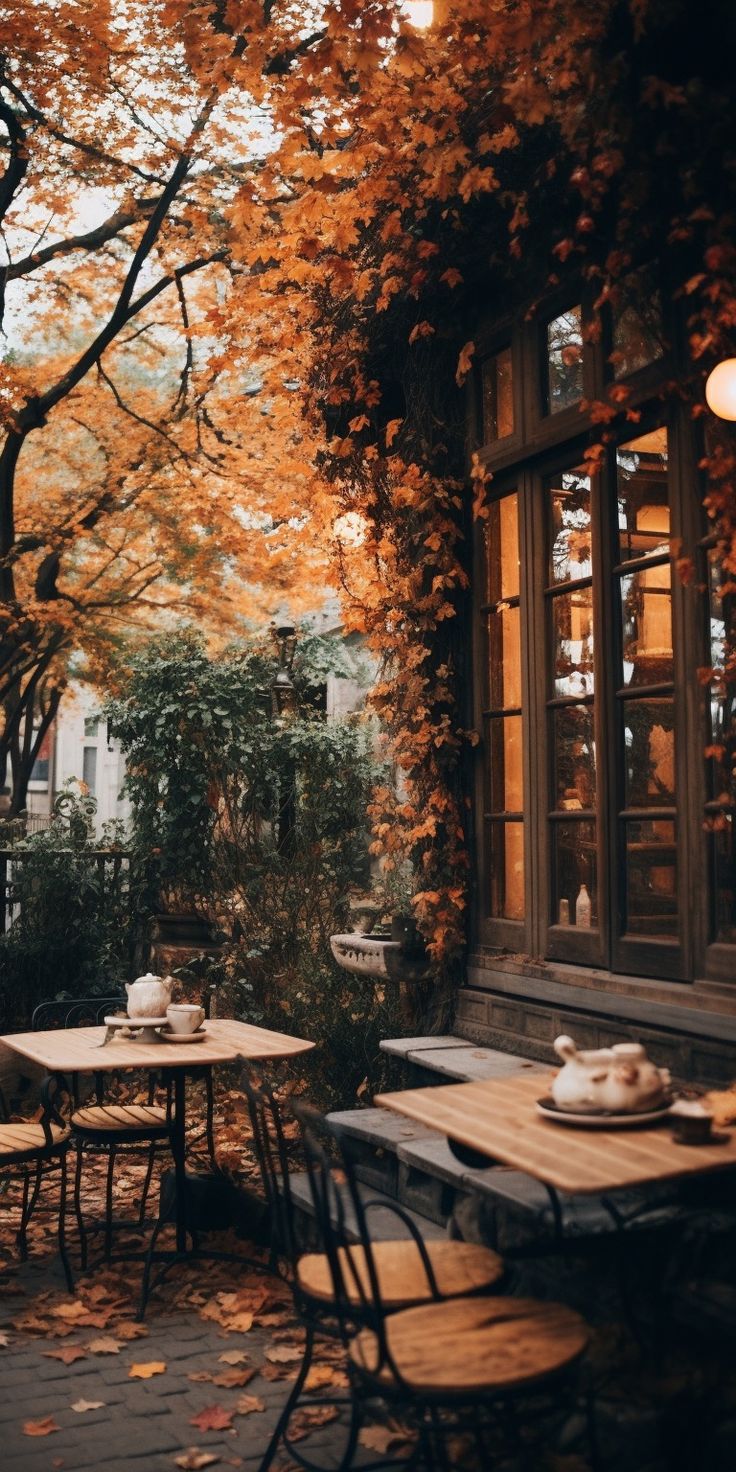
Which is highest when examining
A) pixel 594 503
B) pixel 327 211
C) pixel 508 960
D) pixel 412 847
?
pixel 327 211

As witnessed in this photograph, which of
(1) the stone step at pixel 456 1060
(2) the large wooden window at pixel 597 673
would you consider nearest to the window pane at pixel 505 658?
(2) the large wooden window at pixel 597 673

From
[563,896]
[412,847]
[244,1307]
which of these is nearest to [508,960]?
[563,896]

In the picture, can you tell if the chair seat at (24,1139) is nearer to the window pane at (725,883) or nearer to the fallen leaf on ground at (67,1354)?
the fallen leaf on ground at (67,1354)

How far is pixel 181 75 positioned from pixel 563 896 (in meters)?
7.95

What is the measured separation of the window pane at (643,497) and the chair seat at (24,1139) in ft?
11.3

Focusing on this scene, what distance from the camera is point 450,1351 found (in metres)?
3.22

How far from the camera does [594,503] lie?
17.5 feet

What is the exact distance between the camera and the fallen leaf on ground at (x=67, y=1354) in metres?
4.77

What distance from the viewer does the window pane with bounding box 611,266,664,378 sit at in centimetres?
484

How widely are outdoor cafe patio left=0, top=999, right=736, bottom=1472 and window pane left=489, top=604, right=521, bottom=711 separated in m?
1.61

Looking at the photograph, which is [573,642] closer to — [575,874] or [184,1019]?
[575,874]

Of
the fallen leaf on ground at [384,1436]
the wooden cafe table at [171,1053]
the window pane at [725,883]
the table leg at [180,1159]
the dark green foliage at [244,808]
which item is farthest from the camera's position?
the dark green foliage at [244,808]

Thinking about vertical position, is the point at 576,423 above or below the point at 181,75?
below

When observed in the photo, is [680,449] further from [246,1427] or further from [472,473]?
[246,1427]
